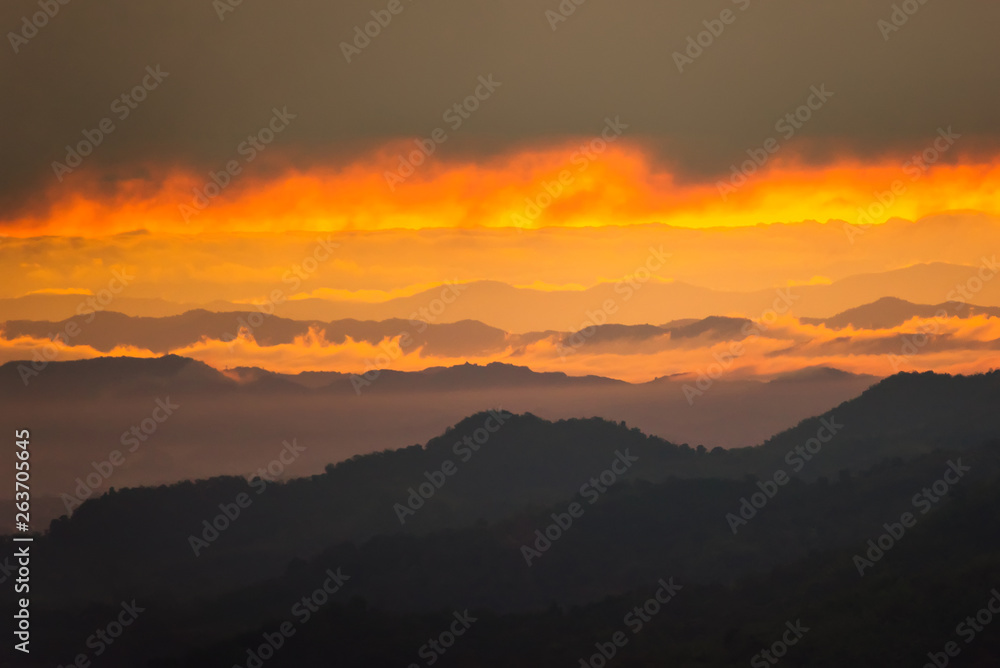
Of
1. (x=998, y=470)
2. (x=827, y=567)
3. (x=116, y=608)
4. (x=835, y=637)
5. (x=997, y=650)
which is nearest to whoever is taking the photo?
(x=997, y=650)

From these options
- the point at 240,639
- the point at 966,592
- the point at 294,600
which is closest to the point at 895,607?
the point at 966,592

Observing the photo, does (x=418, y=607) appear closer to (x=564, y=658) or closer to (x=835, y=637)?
(x=564, y=658)

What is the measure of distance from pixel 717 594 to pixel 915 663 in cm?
4582

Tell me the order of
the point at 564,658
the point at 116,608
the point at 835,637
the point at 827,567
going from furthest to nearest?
1. the point at 116,608
2. the point at 827,567
3. the point at 564,658
4. the point at 835,637

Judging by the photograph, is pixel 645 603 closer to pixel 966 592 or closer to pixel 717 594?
pixel 717 594

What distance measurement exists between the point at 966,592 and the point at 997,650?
39.6ft

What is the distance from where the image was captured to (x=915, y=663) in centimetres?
11544

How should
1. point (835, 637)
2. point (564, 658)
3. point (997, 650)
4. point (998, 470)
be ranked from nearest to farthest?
1. point (997, 650)
2. point (835, 637)
3. point (564, 658)
4. point (998, 470)

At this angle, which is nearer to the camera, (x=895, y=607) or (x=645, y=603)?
(x=895, y=607)

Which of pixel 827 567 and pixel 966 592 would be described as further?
pixel 827 567

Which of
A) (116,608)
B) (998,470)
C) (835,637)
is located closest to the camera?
(835,637)

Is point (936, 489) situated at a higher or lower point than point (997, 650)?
higher

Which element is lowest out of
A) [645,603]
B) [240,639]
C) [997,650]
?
[997,650]

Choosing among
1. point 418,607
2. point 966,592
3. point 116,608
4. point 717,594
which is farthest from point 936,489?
point 116,608
